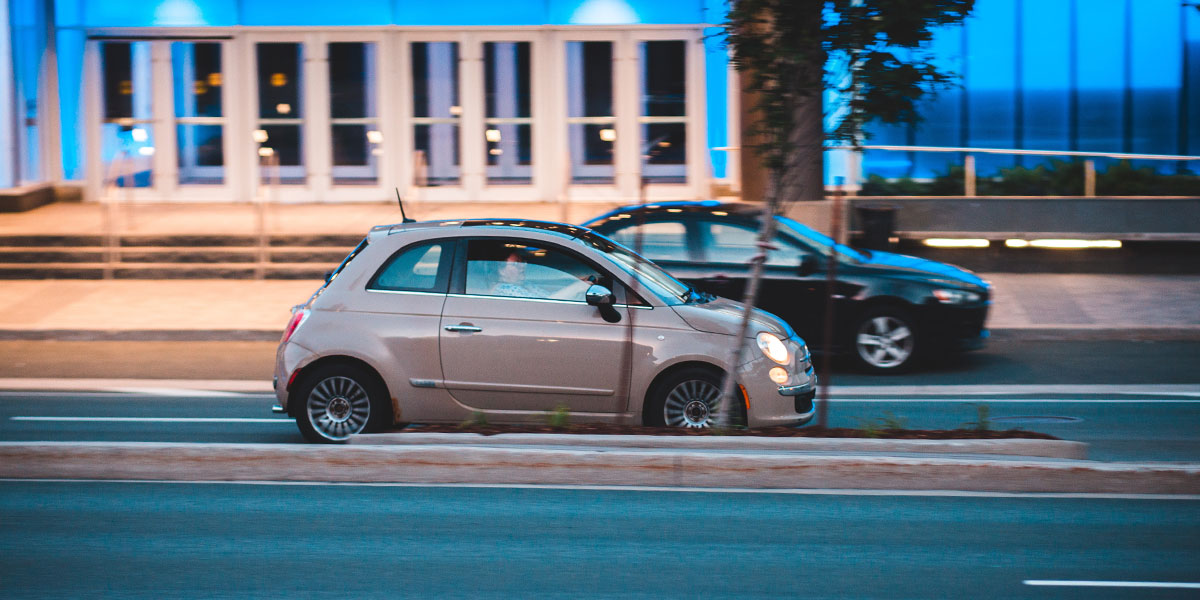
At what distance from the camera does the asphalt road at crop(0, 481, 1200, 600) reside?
5676 millimetres

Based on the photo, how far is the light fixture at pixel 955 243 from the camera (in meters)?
17.5

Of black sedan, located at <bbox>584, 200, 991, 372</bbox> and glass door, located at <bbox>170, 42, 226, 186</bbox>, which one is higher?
glass door, located at <bbox>170, 42, 226, 186</bbox>

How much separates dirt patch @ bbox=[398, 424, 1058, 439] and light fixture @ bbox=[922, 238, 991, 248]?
9.95 meters

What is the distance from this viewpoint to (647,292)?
8461 mm

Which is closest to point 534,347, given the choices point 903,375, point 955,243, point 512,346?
point 512,346

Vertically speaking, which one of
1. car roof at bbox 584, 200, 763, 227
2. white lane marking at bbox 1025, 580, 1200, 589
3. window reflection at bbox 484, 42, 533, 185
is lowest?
white lane marking at bbox 1025, 580, 1200, 589

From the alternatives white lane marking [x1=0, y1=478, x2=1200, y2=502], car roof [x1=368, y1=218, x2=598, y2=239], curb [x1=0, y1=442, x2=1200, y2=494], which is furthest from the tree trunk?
white lane marking [x1=0, y1=478, x2=1200, y2=502]

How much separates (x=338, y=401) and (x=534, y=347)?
1415 millimetres

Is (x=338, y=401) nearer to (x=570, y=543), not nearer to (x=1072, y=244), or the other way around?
(x=570, y=543)

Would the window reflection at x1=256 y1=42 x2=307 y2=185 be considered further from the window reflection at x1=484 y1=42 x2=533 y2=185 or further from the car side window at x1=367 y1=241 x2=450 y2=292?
the car side window at x1=367 y1=241 x2=450 y2=292

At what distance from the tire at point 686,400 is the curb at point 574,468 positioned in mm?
822

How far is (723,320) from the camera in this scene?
8.40 meters

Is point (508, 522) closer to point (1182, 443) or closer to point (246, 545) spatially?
point (246, 545)

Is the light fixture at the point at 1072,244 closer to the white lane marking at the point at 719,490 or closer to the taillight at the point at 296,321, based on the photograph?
the white lane marking at the point at 719,490
